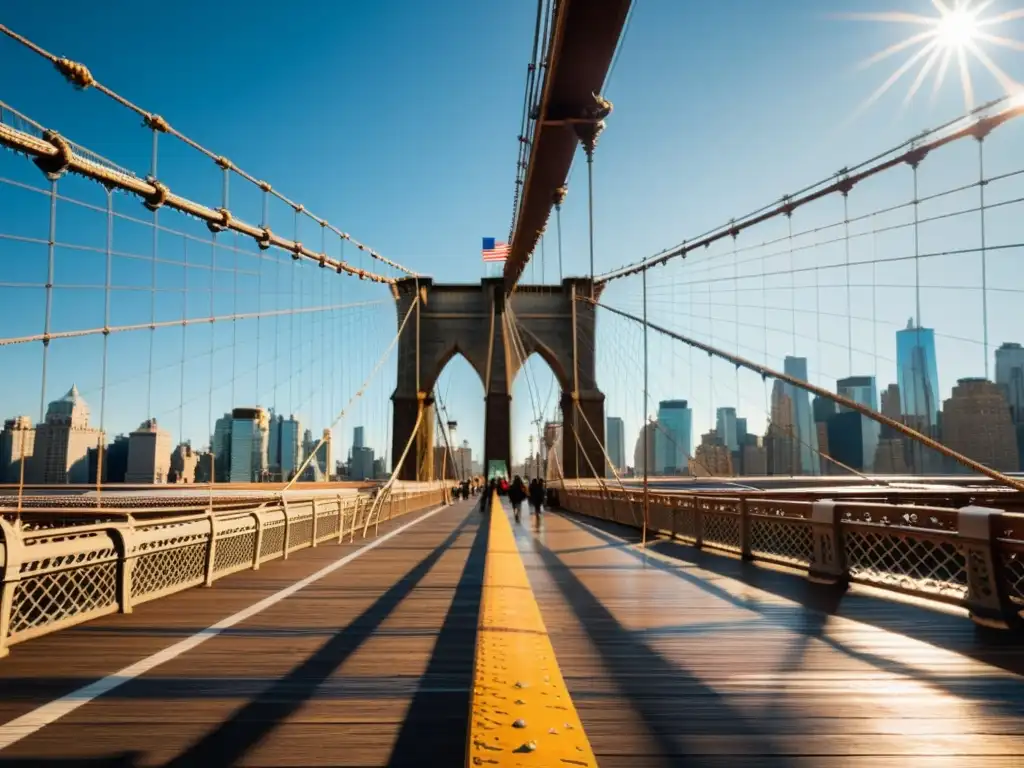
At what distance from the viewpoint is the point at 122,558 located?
6.75 meters

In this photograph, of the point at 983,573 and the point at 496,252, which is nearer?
the point at 983,573

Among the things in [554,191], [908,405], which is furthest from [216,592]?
[554,191]

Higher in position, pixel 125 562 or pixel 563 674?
pixel 125 562

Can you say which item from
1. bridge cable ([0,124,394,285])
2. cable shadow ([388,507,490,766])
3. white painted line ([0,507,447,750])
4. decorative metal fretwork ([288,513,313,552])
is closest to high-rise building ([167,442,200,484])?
bridge cable ([0,124,394,285])

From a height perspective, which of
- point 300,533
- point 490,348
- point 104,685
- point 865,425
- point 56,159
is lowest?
point 300,533

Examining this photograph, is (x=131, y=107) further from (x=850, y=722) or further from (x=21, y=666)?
(x=850, y=722)

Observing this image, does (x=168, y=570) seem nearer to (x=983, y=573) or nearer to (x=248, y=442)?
(x=983, y=573)

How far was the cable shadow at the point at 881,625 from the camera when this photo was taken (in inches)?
169

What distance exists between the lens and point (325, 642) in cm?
558

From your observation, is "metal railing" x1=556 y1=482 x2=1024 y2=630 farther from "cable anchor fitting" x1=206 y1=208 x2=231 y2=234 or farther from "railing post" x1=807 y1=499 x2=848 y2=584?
"cable anchor fitting" x1=206 y1=208 x2=231 y2=234

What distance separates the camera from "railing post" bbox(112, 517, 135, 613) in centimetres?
667

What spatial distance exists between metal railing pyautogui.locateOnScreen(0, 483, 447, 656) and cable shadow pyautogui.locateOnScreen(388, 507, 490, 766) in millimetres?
2945

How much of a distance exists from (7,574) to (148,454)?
3379cm

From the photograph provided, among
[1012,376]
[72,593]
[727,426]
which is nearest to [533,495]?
[1012,376]
